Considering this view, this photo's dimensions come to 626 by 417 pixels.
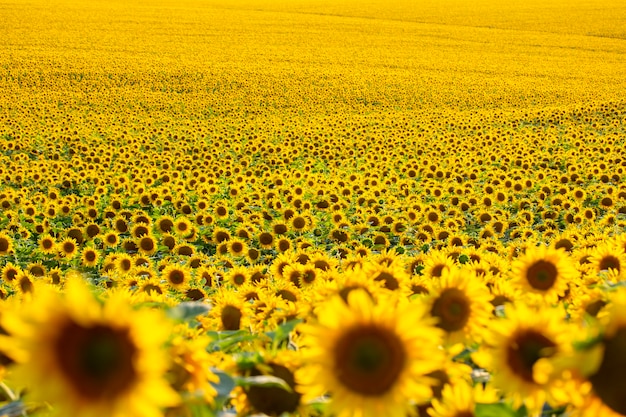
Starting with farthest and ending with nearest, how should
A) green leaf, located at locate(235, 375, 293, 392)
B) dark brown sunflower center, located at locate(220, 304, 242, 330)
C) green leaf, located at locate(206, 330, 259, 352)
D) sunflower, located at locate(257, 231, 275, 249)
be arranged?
sunflower, located at locate(257, 231, 275, 249) → dark brown sunflower center, located at locate(220, 304, 242, 330) → green leaf, located at locate(206, 330, 259, 352) → green leaf, located at locate(235, 375, 293, 392)

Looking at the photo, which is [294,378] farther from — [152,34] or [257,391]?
[152,34]

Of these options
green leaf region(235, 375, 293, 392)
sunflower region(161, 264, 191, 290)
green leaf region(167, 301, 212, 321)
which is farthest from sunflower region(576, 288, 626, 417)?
sunflower region(161, 264, 191, 290)

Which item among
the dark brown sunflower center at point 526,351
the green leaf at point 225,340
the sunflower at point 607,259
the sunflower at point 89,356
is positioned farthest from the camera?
the sunflower at point 607,259

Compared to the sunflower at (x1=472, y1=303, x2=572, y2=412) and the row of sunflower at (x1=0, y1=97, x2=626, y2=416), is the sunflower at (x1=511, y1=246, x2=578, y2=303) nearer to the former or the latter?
the row of sunflower at (x1=0, y1=97, x2=626, y2=416)

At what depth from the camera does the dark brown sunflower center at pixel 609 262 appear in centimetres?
363

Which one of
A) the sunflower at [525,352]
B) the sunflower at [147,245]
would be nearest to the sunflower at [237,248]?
the sunflower at [147,245]

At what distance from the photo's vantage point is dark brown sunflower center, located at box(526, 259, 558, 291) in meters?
3.01

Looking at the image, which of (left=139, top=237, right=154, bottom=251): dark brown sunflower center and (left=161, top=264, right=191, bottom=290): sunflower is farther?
(left=139, top=237, right=154, bottom=251): dark brown sunflower center

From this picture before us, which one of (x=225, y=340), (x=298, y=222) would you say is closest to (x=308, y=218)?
(x=298, y=222)

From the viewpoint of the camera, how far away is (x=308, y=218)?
11.8 m

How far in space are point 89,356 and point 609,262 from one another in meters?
3.40

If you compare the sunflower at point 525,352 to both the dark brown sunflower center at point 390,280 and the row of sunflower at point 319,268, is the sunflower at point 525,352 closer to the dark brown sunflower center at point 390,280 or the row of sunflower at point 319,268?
the row of sunflower at point 319,268

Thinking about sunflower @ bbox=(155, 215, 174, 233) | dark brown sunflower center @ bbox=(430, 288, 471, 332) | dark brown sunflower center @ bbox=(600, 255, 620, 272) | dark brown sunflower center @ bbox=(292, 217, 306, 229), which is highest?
dark brown sunflower center @ bbox=(292, 217, 306, 229)

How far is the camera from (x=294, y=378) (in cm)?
163
